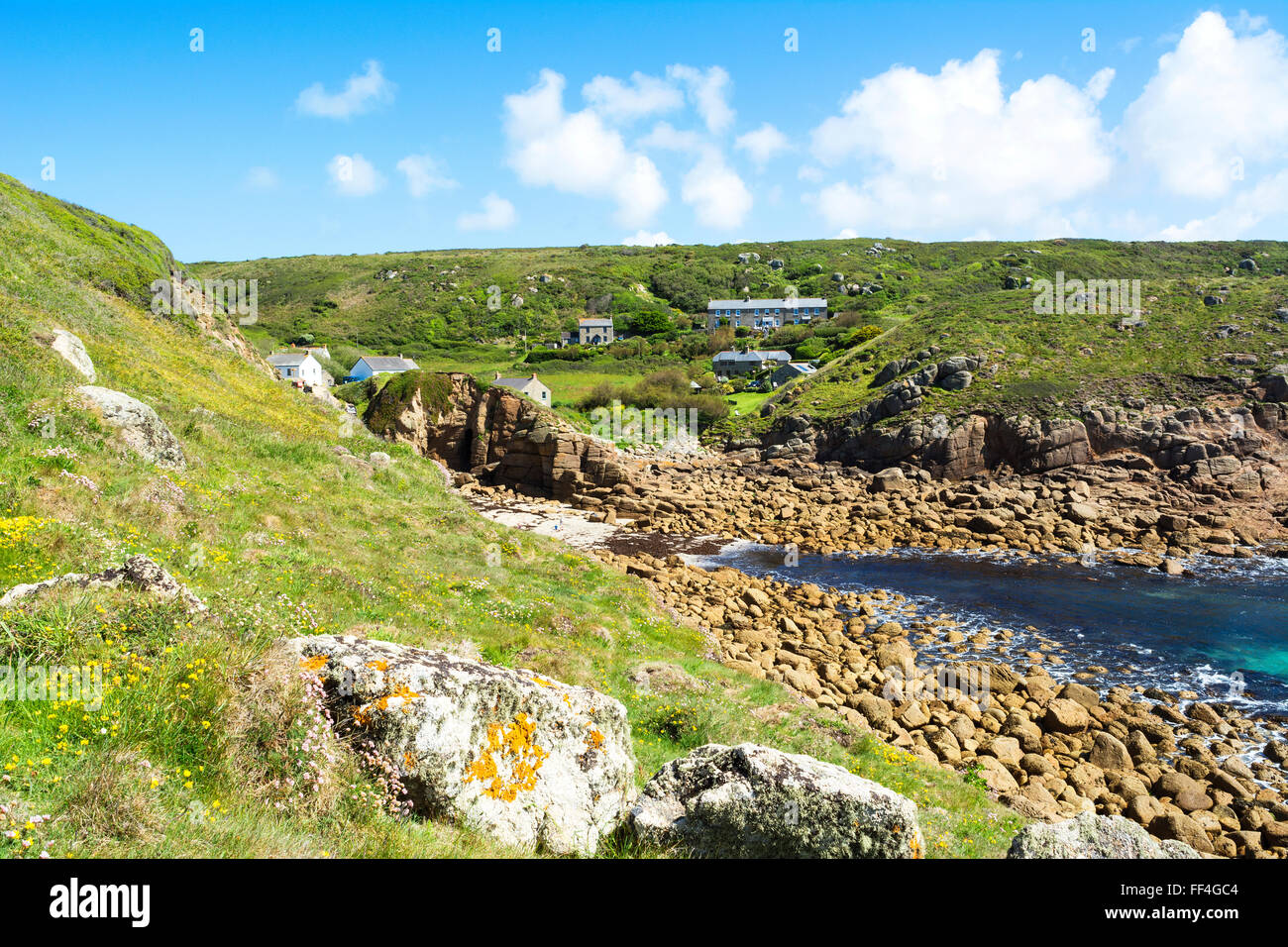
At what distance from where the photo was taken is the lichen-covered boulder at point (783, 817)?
537cm

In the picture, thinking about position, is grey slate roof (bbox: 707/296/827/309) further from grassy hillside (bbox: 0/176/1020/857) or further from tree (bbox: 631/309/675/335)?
grassy hillside (bbox: 0/176/1020/857)

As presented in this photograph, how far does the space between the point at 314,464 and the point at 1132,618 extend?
101 ft

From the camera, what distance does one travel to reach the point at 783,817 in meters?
5.48

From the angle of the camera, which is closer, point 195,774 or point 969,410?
point 195,774

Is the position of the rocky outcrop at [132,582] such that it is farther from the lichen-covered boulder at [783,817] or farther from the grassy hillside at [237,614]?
the lichen-covered boulder at [783,817]

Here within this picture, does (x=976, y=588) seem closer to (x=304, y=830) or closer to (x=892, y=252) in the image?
(x=304, y=830)

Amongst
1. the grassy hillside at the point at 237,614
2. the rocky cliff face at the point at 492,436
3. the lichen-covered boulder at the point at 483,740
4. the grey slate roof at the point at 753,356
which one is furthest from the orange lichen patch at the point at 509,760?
the grey slate roof at the point at 753,356

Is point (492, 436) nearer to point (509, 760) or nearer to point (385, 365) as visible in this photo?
point (385, 365)

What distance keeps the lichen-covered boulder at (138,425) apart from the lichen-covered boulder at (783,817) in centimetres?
1366

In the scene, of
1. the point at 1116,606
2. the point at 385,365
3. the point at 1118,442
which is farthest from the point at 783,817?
the point at 385,365

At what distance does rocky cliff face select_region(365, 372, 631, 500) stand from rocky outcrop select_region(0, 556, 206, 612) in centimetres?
4125
